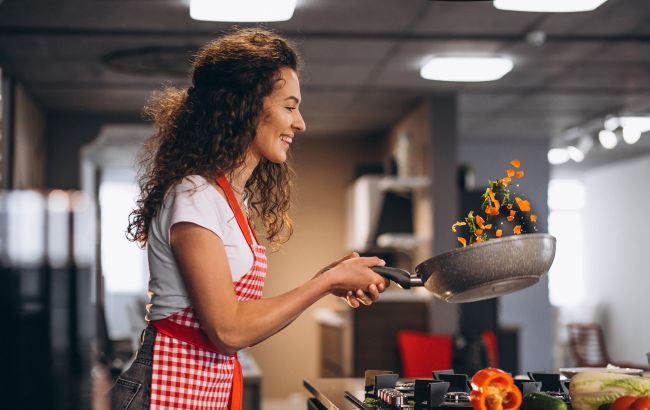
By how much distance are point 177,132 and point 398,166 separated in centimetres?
588

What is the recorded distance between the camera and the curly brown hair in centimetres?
175

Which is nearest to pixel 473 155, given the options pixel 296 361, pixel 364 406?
pixel 296 361

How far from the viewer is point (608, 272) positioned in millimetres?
11297

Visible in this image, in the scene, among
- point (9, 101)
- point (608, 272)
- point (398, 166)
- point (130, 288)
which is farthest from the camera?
point (130, 288)

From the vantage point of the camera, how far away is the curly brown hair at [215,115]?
1.75 meters

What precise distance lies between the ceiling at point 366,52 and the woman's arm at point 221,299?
3.17 metres

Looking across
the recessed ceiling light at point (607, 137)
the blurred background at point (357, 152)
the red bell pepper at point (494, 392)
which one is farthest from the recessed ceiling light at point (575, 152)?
the red bell pepper at point (494, 392)

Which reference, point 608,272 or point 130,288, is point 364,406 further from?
point 130,288

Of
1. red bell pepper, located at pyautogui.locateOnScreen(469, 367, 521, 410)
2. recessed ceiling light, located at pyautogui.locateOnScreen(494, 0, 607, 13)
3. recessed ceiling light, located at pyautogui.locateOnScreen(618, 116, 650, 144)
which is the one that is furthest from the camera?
recessed ceiling light, located at pyautogui.locateOnScreen(618, 116, 650, 144)

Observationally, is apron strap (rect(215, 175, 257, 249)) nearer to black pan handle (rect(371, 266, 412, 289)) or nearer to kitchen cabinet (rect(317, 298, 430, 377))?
black pan handle (rect(371, 266, 412, 289))

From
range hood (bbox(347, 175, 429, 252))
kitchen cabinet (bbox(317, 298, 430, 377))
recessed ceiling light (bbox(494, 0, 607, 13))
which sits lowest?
kitchen cabinet (bbox(317, 298, 430, 377))

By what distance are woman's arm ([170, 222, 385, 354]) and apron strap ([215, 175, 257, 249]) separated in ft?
0.36

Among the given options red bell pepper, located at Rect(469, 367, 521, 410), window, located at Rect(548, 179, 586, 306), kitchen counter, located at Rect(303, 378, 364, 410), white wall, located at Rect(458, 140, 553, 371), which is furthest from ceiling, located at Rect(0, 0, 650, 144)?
window, located at Rect(548, 179, 586, 306)

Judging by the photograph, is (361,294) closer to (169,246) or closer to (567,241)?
(169,246)
